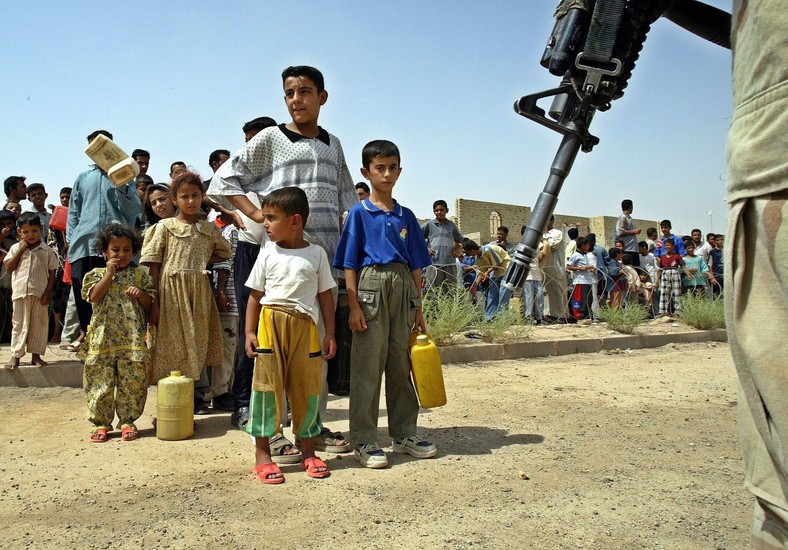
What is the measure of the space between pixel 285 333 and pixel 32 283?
11.6ft

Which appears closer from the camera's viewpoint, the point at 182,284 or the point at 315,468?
the point at 315,468

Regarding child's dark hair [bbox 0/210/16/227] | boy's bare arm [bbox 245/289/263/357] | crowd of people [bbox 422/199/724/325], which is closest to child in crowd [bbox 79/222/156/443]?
boy's bare arm [bbox 245/289/263/357]

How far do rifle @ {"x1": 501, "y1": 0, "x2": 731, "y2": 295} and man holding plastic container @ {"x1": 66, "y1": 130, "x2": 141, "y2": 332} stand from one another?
16.6ft

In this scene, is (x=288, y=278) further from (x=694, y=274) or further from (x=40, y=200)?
(x=694, y=274)

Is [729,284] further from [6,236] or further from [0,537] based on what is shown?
[6,236]

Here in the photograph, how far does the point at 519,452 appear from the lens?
403 centimetres

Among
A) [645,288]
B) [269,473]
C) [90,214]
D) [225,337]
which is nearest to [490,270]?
[645,288]

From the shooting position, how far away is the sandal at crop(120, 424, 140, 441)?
4383 mm

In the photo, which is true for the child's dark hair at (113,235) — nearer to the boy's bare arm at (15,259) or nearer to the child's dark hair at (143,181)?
the boy's bare arm at (15,259)

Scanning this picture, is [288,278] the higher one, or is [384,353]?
[288,278]

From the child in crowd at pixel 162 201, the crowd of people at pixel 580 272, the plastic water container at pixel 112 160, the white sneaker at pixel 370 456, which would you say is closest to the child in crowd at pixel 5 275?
the plastic water container at pixel 112 160

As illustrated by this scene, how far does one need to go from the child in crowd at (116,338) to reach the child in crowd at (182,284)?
0.11 m

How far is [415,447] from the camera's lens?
4.00 metres

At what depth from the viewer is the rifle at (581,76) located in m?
1.55
